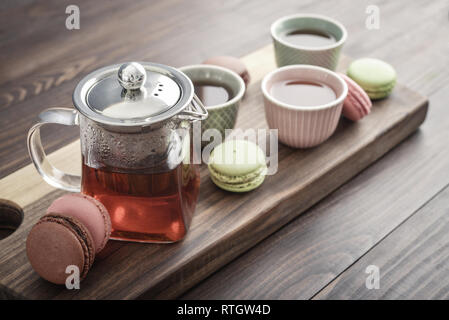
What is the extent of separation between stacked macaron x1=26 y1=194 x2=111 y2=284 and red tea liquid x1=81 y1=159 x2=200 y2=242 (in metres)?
0.03

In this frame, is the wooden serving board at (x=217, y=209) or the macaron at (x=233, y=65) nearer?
the wooden serving board at (x=217, y=209)

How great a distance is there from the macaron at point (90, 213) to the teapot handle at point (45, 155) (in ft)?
0.21

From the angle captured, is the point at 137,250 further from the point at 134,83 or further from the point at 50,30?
the point at 50,30

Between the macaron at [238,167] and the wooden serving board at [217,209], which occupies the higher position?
the macaron at [238,167]

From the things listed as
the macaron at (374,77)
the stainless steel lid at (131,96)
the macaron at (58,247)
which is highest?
the stainless steel lid at (131,96)

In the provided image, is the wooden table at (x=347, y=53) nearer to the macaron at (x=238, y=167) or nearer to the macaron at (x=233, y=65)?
the macaron at (x=238, y=167)

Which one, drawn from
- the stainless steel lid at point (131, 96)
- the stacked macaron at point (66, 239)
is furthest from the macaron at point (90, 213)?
the stainless steel lid at point (131, 96)

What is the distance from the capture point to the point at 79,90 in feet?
2.11

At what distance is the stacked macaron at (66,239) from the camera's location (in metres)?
0.65

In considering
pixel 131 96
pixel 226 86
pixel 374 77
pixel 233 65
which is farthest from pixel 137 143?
pixel 374 77

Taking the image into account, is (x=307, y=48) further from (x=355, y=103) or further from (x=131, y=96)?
(x=131, y=96)

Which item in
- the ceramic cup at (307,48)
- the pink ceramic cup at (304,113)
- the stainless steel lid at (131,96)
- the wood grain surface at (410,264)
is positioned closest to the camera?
the stainless steel lid at (131,96)

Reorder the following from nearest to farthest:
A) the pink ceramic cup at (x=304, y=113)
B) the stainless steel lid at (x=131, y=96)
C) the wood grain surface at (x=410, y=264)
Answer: the stainless steel lid at (x=131, y=96) < the wood grain surface at (x=410, y=264) < the pink ceramic cup at (x=304, y=113)
